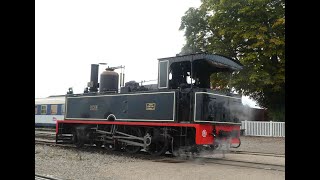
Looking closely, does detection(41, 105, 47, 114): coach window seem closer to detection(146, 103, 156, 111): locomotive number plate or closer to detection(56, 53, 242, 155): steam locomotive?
detection(56, 53, 242, 155): steam locomotive

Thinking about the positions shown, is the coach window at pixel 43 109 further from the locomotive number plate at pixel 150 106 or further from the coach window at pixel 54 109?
the locomotive number plate at pixel 150 106

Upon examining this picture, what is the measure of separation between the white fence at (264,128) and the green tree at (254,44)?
56.3 inches

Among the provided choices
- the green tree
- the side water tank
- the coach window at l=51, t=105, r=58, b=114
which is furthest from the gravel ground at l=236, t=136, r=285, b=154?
the coach window at l=51, t=105, r=58, b=114

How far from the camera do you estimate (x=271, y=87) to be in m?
20.3

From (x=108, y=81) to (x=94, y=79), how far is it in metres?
1.20

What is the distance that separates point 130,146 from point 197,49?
11.8 meters

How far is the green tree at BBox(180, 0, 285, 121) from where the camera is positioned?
19078mm

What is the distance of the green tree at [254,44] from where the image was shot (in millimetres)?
19078

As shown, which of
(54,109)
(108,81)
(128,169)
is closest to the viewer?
(128,169)

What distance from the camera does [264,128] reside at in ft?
64.1

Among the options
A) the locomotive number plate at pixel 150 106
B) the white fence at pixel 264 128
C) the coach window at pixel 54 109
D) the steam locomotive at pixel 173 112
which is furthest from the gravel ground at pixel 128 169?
the coach window at pixel 54 109

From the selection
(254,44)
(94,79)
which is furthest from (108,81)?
(254,44)

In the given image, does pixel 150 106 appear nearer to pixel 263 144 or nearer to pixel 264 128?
pixel 263 144

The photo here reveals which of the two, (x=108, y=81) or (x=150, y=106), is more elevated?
(x=108, y=81)
